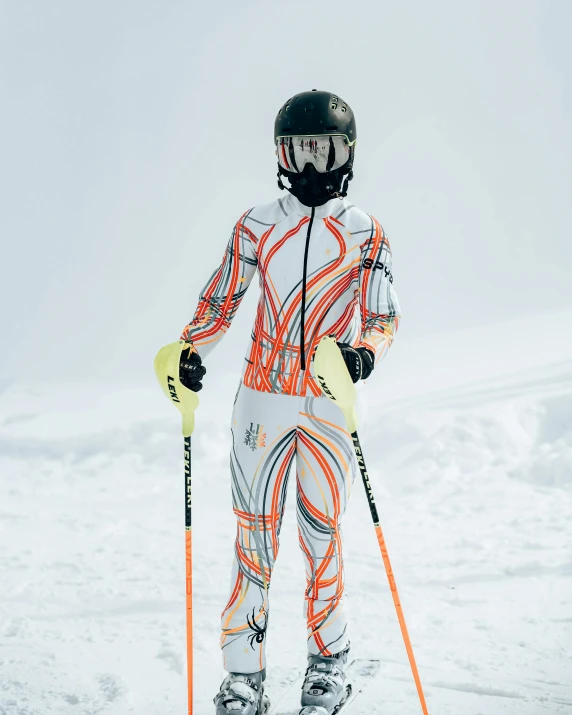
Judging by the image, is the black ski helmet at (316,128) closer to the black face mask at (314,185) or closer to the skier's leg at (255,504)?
the black face mask at (314,185)

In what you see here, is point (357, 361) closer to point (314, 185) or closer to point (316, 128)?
point (314, 185)

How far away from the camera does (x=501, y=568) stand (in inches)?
211

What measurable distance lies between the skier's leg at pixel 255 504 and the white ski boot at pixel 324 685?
207 mm

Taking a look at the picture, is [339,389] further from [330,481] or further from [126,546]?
[126,546]

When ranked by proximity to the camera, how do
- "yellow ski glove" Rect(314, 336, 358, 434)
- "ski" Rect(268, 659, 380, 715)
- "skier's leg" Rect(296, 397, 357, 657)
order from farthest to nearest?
"ski" Rect(268, 659, 380, 715) < "skier's leg" Rect(296, 397, 357, 657) < "yellow ski glove" Rect(314, 336, 358, 434)

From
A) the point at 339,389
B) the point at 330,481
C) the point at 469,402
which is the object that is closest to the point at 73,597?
→ the point at 330,481

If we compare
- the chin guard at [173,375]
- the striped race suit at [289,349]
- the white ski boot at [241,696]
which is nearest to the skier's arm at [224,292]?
the striped race suit at [289,349]

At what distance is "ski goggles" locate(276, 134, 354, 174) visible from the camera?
3.05m

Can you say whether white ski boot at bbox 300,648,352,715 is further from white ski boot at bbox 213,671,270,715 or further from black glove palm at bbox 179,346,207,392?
black glove palm at bbox 179,346,207,392

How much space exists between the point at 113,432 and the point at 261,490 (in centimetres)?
503

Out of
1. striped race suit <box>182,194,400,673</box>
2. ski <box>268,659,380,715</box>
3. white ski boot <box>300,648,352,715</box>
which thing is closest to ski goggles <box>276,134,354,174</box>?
striped race suit <box>182,194,400,673</box>

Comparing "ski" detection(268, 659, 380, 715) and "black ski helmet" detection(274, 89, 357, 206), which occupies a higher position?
"black ski helmet" detection(274, 89, 357, 206)

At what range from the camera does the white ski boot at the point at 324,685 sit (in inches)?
130

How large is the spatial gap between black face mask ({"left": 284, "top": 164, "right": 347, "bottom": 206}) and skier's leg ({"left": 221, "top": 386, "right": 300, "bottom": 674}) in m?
0.74
